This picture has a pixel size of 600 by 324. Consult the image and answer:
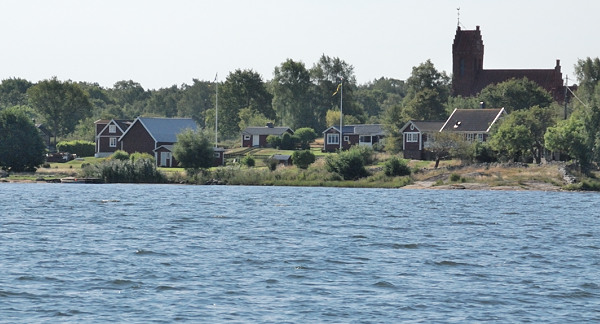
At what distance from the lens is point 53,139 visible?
164125mm

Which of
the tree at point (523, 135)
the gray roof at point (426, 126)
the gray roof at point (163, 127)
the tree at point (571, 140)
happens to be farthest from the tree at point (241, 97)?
the tree at point (571, 140)

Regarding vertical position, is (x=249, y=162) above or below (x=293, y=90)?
below

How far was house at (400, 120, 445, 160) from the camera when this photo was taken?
379ft

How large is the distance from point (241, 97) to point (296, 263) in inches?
5373

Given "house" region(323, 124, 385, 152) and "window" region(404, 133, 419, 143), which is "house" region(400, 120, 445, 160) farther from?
"house" region(323, 124, 385, 152)

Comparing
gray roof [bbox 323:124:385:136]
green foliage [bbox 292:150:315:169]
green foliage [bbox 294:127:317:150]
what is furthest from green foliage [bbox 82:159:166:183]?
gray roof [bbox 323:124:385:136]

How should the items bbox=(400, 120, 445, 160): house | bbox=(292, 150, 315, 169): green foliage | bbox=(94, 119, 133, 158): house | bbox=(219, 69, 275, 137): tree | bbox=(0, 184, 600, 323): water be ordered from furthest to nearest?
bbox=(219, 69, 275, 137): tree < bbox=(94, 119, 133, 158): house < bbox=(400, 120, 445, 160): house < bbox=(292, 150, 315, 169): green foliage < bbox=(0, 184, 600, 323): water

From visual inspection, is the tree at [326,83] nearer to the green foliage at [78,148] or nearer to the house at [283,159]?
the green foliage at [78,148]

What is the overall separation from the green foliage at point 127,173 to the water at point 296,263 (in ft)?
101

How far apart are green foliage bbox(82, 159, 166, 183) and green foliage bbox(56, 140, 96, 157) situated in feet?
111

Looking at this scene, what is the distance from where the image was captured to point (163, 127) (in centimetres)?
12588

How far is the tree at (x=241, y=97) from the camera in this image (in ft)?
548

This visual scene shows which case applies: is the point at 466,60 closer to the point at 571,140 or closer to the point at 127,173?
the point at 571,140

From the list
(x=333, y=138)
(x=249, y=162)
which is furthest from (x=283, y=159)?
(x=333, y=138)
